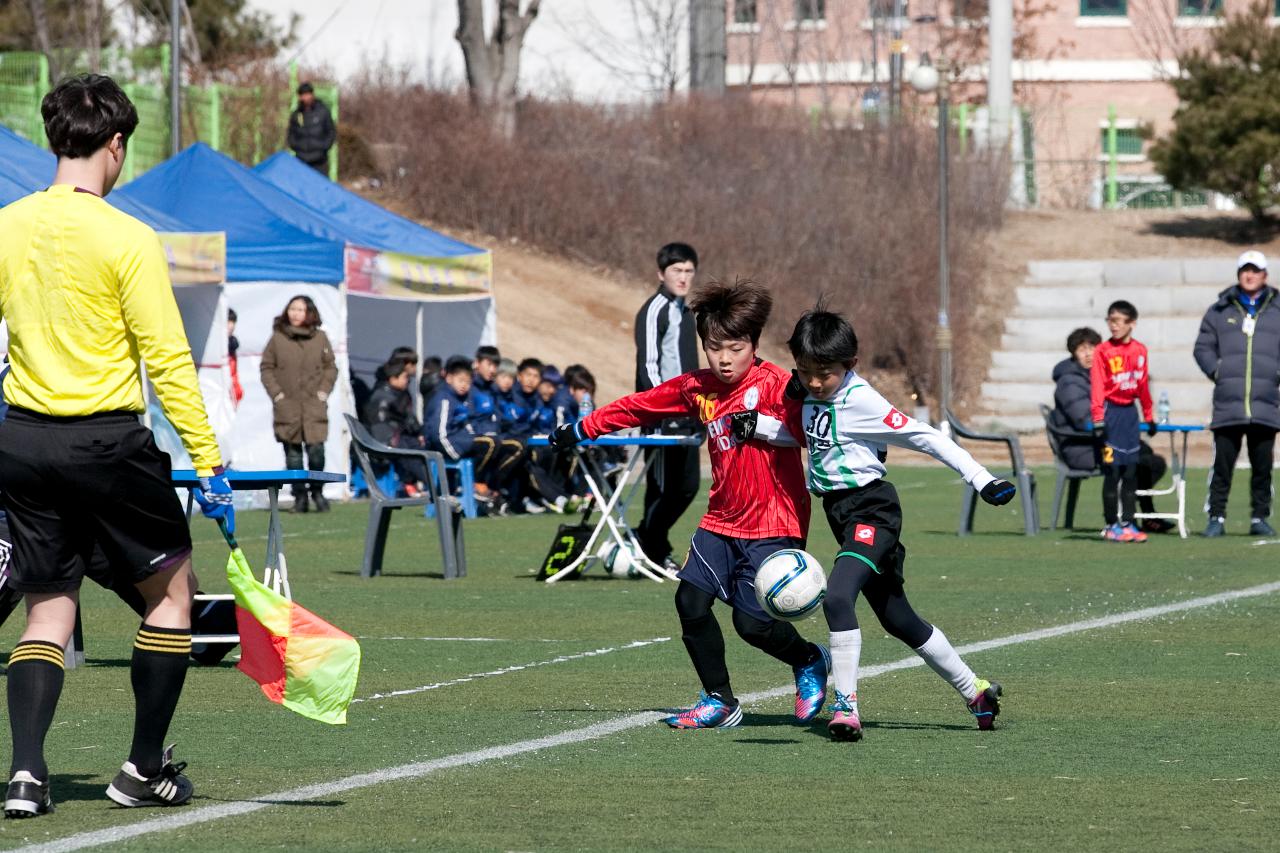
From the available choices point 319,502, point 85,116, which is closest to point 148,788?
point 85,116

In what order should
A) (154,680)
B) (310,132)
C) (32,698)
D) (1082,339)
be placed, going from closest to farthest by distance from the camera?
(32,698) → (154,680) → (1082,339) → (310,132)

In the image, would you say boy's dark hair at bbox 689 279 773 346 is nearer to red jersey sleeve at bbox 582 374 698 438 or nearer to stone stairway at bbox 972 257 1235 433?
red jersey sleeve at bbox 582 374 698 438

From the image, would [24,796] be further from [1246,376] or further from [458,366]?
[458,366]

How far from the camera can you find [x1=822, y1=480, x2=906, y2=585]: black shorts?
8.10 m

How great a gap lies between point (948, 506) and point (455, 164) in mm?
20419

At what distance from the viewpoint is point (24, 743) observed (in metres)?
6.31

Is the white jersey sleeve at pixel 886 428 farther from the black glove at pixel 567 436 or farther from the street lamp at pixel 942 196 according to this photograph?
the street lamp at pixel 942 196

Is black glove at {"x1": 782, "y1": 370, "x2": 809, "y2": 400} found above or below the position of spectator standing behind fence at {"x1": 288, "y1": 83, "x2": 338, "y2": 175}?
below

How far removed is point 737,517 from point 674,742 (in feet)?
3.06

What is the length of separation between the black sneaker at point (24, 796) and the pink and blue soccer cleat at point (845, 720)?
2.77 meters

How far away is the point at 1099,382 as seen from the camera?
684 inches

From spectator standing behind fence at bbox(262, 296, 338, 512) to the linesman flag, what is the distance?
15.5m

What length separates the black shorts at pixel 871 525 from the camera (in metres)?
8.10

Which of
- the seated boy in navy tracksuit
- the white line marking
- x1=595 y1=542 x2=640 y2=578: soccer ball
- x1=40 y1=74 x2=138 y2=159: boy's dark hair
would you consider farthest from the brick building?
x1=40 y1=74 x2=138 y2=159: boy's dark hair
